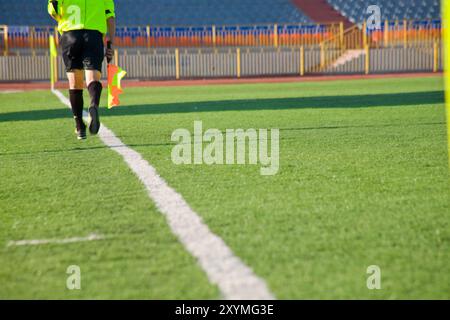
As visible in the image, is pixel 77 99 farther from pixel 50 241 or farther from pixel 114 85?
pixel 50 241

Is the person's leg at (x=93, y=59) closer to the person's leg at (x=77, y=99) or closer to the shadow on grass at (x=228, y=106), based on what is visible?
the person's leg at (x=77, y=99)

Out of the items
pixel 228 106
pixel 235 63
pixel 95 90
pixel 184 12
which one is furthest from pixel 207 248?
pixel 184 12

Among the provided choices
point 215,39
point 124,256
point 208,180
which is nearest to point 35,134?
point 208,180

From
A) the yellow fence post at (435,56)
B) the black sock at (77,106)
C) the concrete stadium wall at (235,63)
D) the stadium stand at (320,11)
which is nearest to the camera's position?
the black sock at (77,106)

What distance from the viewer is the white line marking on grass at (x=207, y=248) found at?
2332 millimetres

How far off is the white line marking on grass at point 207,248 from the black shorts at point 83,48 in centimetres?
263

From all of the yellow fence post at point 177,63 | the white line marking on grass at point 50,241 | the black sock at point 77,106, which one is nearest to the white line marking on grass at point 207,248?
the white line marking on grass at point 50,241

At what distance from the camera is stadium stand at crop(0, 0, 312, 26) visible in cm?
3155

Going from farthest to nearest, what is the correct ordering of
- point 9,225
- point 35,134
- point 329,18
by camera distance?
point 329,18 < point 35,134 < point 9,225

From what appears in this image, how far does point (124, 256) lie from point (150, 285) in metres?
0.39

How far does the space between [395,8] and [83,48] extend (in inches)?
1176

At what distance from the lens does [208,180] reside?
458 centimetres

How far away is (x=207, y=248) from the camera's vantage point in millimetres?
2838
